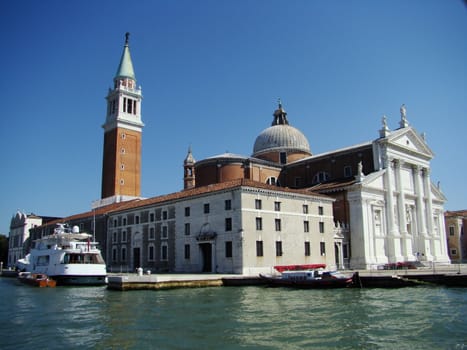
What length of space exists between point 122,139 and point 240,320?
51081 mm

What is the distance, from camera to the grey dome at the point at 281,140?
5747 cm

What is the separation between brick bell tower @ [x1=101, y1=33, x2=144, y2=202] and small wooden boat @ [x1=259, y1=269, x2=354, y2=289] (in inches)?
1447

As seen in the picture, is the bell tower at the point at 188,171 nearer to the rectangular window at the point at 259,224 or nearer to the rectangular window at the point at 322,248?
the rectangular window at the point at 322,248

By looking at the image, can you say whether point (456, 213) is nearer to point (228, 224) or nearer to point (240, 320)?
point (228, 224)

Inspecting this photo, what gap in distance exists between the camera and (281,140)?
57.8m

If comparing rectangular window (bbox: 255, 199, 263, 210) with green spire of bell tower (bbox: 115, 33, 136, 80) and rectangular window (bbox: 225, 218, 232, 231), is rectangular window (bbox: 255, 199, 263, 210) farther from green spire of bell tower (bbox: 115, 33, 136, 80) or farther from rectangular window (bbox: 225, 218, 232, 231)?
green spire of bell tower (bbox: 115, 33, 136, 80)

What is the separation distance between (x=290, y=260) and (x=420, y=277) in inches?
Answer: 381

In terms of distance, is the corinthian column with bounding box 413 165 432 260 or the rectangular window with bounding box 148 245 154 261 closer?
the rectangular window with bounding box 148 245 154 261

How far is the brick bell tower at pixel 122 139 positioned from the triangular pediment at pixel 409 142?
33813mm

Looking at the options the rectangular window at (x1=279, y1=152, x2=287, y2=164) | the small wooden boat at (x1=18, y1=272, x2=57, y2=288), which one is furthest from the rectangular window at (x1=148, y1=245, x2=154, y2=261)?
the rectangular window at (x1=279, y1=152, x2=287, y2=164)

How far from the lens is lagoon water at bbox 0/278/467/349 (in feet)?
42.5

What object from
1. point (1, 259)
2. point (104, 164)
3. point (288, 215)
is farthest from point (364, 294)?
point (1, 259)

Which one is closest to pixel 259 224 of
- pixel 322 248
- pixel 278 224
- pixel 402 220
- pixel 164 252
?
pixel 278 224

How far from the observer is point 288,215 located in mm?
36031
